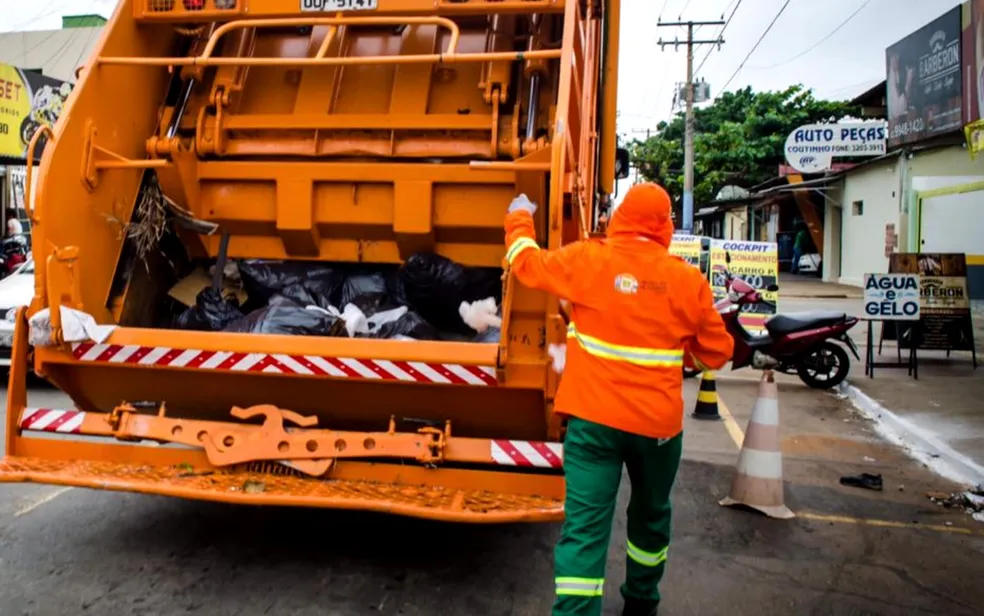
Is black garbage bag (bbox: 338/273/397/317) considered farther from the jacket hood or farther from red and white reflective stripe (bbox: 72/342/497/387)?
the jacket hood

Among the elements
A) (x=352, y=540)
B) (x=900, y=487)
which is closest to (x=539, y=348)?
(x=352, y=540)

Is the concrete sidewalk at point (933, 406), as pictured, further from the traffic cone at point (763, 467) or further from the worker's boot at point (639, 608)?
the worker's boot at point (639, 608)

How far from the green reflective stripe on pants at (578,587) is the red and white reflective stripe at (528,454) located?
2.01 ft

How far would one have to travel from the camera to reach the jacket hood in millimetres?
2953

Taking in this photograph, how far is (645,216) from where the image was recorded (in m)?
2.95

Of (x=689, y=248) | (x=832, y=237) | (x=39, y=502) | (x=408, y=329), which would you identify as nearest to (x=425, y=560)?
(x=408, y=329)

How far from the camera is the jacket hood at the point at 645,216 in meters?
2.95

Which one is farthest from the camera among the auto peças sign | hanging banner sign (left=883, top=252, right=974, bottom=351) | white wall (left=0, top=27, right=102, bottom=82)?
white wall (left=0, top=27, right=102, bottom=82)

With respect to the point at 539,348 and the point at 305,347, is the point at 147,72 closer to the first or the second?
the point at 305,347

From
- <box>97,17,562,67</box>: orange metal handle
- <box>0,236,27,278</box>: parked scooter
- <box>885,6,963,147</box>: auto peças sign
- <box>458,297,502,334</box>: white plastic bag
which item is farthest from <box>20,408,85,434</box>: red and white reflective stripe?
<box>885,6,963,147</box>: auto peças sign

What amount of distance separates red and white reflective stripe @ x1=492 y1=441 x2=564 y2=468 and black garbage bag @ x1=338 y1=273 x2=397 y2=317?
1.20 metres

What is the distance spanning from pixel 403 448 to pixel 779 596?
1741 millimetres

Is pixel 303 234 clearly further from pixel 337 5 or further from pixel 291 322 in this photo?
pixel 337 5

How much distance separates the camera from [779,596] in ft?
11.8
